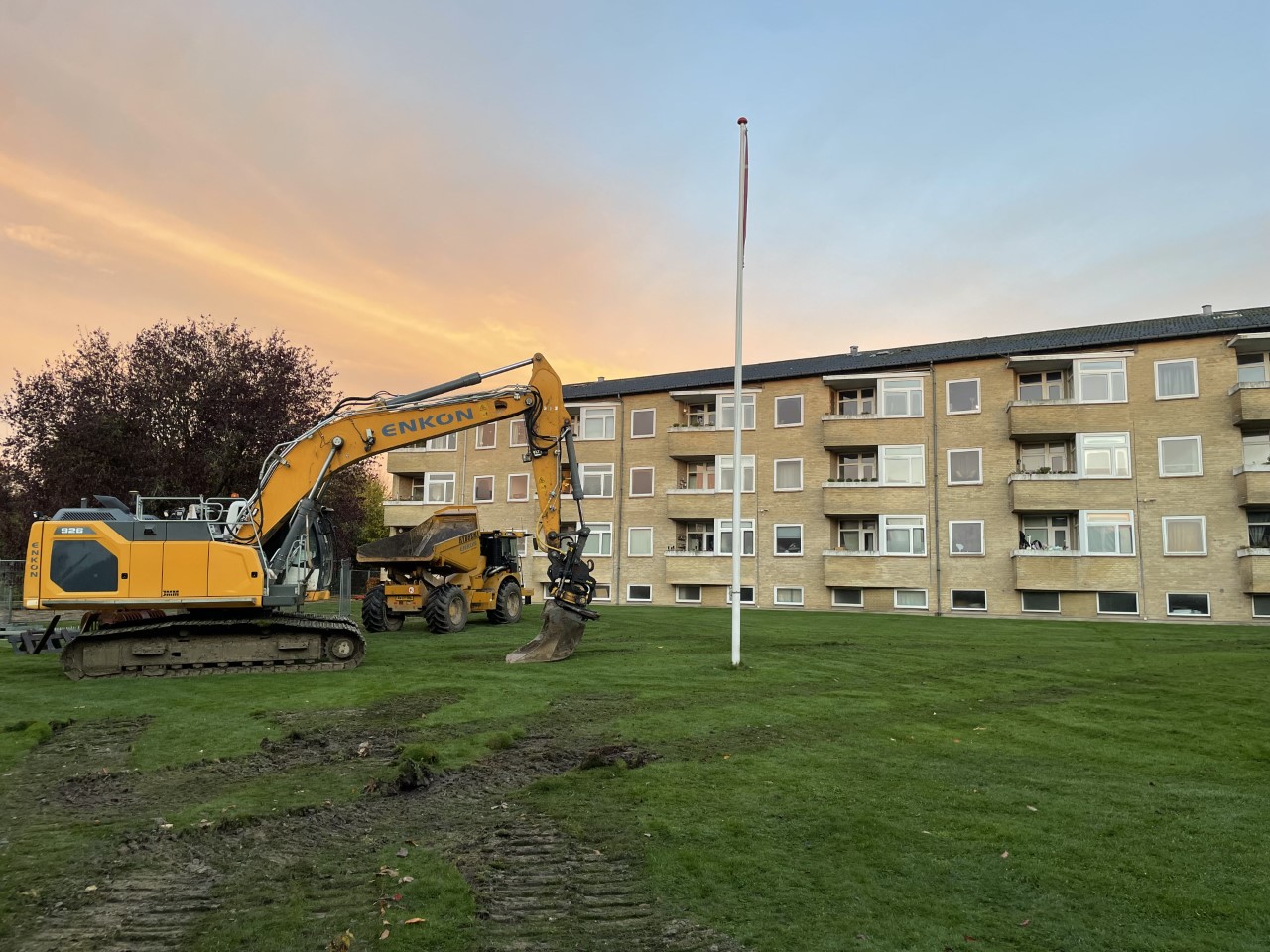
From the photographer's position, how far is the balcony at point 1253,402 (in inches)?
1246

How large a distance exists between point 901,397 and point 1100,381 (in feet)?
26.5

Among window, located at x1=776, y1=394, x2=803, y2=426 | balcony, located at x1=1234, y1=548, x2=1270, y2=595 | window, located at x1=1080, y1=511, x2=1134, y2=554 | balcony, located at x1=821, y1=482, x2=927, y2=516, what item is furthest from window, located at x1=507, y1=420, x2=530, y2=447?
balcony, located at x1=1234, y1=548, x2=1270, y2=595

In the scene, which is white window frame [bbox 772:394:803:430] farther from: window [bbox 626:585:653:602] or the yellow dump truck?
the yellow dump truck

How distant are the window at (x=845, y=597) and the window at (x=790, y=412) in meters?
8.27

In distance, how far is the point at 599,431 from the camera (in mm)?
45281

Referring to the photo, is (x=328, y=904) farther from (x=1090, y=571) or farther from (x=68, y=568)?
(x=1090, y=571)

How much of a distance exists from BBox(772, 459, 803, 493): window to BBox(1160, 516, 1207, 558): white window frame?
14920 mm

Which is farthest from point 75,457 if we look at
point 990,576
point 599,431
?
point 990,576

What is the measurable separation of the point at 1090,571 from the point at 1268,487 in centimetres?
675

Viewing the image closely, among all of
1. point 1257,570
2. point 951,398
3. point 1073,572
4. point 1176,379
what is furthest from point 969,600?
point 1176,379

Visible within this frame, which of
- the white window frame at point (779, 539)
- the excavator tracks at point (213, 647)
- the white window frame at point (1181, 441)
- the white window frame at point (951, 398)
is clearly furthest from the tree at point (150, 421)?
the white window frame at point (1181, 441)

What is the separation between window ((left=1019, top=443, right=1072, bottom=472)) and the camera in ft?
119

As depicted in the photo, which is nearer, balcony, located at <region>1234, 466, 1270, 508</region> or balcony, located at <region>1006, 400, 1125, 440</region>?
balcony, located at <region>1234, 466, 1270, 508</region>

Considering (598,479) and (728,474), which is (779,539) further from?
(598,479)
